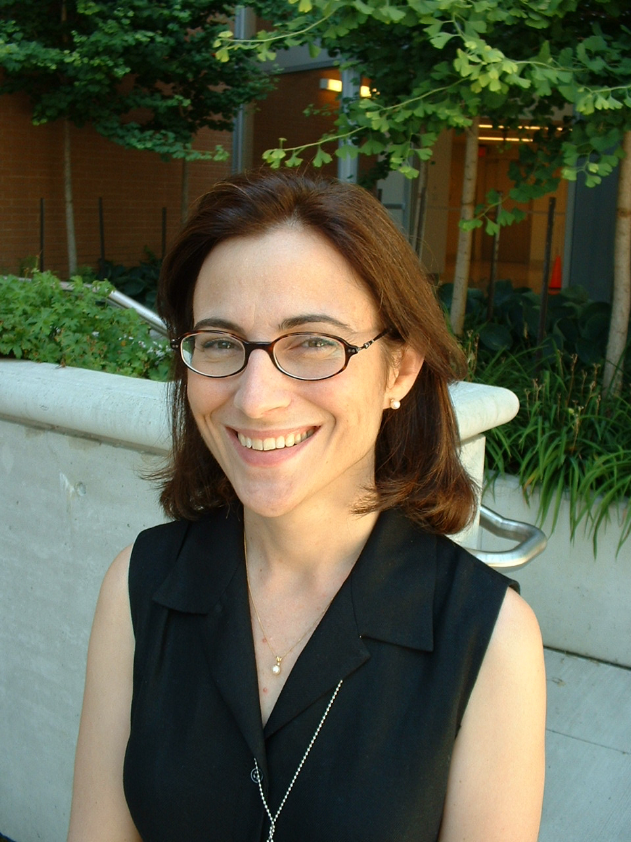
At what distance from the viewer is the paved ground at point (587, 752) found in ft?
9.36

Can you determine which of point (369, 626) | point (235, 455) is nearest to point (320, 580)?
point (369, 626)

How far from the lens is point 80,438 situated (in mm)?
2586

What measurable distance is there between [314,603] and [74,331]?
2128mm

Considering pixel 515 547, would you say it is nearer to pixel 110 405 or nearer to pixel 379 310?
pixel 379 310

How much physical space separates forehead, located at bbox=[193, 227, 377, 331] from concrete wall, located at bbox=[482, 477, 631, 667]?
8.90 feet

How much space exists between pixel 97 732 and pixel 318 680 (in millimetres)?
487

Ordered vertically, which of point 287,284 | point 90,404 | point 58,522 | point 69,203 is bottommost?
point 58,522

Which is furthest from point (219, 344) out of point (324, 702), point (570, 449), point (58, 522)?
point (570, 449)

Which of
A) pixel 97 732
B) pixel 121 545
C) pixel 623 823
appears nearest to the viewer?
pixel 97 732

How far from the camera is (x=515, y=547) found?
211 cm

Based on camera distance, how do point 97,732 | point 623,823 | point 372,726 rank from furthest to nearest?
point 623,823 → point 97,732 → point 372,726

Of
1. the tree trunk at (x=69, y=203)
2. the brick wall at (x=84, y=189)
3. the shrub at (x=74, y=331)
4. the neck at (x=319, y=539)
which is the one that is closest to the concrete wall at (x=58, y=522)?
the shrub at (x=74, y=331)

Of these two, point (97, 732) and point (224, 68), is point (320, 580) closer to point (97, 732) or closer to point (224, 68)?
point (97, 732)

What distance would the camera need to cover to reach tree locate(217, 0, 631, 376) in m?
3.44
